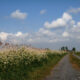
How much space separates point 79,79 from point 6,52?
564 centimetres

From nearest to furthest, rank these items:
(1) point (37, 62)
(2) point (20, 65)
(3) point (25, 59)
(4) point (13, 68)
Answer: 1. (4) point (13, 68)
2. (2) point (20, 65)
3. (3) point (25, 59)
4. (1) point (37, 62)

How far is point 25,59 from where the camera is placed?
69.8ft

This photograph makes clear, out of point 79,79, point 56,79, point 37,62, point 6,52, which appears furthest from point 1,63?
point 37,62

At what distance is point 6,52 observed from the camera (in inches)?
648

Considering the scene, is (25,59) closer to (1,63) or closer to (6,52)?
(6,52)

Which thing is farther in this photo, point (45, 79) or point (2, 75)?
point (45, 79)

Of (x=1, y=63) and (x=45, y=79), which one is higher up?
(x=1, y=63)

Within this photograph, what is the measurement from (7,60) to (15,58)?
220 centimetres

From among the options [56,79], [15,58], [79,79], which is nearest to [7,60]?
[15,58]

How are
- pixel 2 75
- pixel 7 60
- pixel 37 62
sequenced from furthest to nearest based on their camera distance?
pixel 37 62, pixel 7 60, pixel 2 75

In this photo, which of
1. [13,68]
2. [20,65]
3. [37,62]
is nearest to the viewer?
[13,68]

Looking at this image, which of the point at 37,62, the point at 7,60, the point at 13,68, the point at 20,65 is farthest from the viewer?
the point at 37,62

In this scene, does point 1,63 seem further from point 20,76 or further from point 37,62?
point 37,62

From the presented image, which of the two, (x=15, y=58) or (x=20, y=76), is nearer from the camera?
(x=20, y=76)
